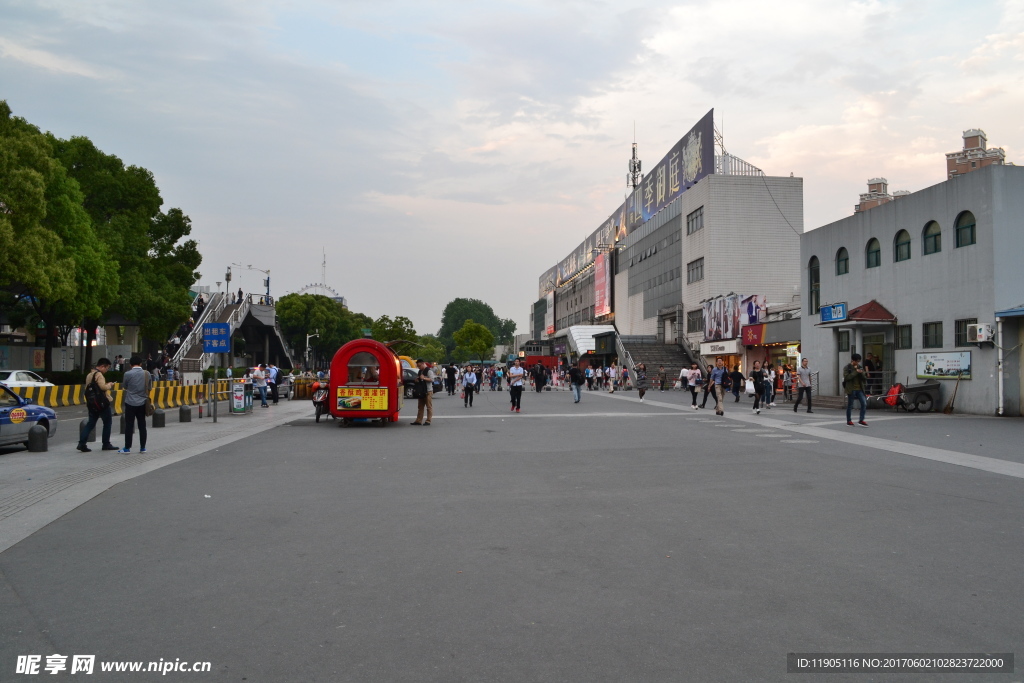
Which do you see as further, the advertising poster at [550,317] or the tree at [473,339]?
the tree at [473,339]

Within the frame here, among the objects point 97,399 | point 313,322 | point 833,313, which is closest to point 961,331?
point 833,313

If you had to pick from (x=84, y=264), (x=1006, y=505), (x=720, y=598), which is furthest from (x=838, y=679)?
(x=84, y=264)

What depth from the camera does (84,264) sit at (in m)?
33.7

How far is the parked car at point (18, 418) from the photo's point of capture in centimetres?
1345

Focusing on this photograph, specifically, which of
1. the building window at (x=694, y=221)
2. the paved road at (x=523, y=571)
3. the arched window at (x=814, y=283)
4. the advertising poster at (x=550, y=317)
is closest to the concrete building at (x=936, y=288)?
the arched window at (x=814, y=283)

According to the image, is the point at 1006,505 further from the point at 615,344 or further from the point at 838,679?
the point at 615,344

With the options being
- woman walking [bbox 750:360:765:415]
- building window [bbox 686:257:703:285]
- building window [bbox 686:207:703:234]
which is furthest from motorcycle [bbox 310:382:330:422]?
building window [bbox 686:207:703:234]

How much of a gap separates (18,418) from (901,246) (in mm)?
25699

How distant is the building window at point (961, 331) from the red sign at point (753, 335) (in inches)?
701

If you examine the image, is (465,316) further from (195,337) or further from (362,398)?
(362,398)

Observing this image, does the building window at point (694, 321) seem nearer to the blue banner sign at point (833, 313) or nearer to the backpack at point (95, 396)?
the blue banner sign at point (833, 313)

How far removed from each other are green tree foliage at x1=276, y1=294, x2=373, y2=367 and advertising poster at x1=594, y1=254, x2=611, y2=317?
112 ft

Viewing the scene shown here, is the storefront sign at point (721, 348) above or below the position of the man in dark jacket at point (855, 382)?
above

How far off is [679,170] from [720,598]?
57233mm
